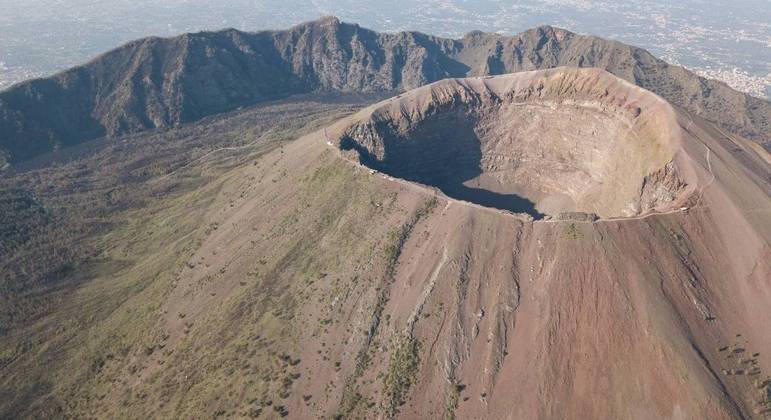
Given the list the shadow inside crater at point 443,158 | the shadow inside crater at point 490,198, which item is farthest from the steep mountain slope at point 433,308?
the shadow inside crater at point 490,198

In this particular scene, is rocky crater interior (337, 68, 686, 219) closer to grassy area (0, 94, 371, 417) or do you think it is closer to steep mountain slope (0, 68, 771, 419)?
steep mountain slope (0, 68, 771, 419)

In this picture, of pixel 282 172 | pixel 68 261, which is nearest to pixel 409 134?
pixel 282 172

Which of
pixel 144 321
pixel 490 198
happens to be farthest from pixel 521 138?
pixel 144 321

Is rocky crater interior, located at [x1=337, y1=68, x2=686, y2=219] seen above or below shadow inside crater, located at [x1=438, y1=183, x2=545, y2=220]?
above

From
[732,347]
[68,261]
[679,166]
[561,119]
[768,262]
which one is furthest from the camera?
[561,119]

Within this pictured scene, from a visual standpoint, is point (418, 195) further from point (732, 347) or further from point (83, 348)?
point (83, 348)

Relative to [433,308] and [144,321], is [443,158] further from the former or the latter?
[144,321]

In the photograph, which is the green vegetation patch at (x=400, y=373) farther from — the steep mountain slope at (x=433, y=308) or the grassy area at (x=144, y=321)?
the grassy area at (x=144, y=321)

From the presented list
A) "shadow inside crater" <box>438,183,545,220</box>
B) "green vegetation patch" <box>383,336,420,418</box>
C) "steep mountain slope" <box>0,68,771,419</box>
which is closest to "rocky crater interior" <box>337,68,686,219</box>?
"shadow inside crater" <box>438,183,545,220</box>
